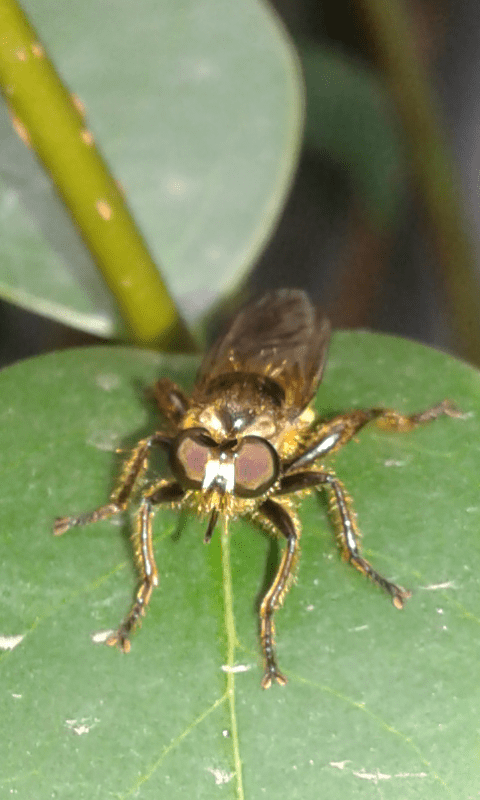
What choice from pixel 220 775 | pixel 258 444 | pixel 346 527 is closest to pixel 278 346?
pixel 258 444

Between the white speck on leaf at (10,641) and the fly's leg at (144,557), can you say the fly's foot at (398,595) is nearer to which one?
the fly's leg at (144,557)

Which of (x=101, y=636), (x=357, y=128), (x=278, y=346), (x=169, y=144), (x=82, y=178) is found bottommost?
(x=357, y=128)

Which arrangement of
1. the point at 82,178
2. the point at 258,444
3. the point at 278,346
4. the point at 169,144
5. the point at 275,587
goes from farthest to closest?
the point at 278,346
the point at 169,144
the point at 258,444
the point at 82,178
the point at 275,587

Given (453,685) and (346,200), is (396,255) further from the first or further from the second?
(453,685)

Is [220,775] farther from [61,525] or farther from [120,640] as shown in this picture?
[61,525]

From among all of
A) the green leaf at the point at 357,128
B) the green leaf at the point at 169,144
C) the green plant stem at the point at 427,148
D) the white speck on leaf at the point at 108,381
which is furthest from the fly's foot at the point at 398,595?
the green leaf at the point at 357,128

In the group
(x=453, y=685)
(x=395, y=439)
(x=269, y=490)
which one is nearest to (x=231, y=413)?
(x=269, y=490)
